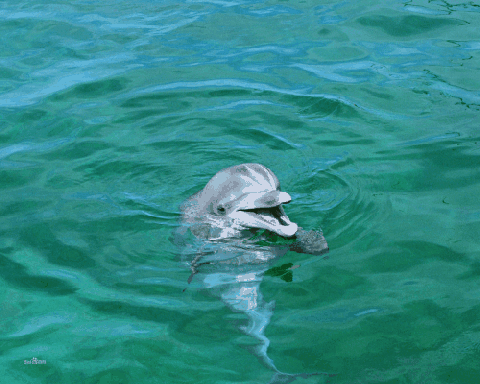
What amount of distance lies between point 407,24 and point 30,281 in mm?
7522

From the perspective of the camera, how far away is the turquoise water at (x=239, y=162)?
13.1 feet

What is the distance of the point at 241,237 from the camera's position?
15.5 ft

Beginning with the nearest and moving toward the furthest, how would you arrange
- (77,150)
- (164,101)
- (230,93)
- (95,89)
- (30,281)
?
(30,281) → (77,150) → (164,101) → (230,93) → (95,89)

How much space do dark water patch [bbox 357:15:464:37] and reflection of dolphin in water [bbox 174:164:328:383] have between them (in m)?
5.85

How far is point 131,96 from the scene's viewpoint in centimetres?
800

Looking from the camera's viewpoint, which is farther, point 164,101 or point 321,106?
point 164,101

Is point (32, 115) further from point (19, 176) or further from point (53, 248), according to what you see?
point (53, 248)

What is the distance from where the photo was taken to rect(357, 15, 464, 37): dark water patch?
9.48m

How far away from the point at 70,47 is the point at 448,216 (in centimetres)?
700

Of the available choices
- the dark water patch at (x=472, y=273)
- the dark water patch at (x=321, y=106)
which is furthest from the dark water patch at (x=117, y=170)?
the dark water patch at (x=472, y=273)

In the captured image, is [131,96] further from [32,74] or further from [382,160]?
[382,160]

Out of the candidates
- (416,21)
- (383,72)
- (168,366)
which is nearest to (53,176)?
A: (168,366)

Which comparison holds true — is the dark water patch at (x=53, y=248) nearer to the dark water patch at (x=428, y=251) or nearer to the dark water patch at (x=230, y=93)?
the dark water patch at (x=428, y=251)

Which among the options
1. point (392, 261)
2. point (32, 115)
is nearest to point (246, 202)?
point (392, 261)
